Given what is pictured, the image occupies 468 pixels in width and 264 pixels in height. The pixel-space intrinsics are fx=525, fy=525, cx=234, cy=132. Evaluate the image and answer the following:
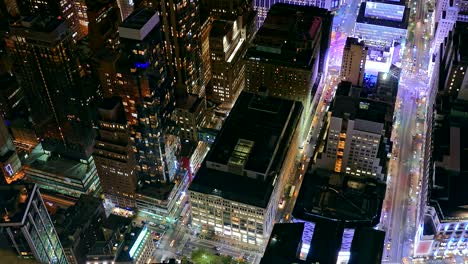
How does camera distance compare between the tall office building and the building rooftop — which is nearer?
the tall office building

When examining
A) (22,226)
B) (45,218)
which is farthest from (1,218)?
(45,218)

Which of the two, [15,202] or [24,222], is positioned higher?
[15,202]

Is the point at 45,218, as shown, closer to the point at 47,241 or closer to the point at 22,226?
the point at 47,241

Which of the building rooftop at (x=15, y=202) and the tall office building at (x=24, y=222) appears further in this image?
the building rooftop at (x=15, y=202)

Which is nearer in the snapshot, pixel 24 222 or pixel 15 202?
pixel 24 222
